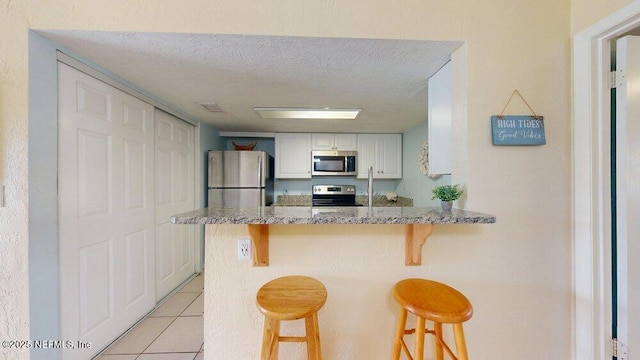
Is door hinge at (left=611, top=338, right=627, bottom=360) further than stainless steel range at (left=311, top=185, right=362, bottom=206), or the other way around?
stainless steel range at (left=311, top=185, right=362, bottom=206)

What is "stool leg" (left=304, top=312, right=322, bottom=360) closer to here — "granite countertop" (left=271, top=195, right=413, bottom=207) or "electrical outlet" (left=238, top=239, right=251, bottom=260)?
"electrical outlet" (left=238, top=239, right=251, bottom=260)

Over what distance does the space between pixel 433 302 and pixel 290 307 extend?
1.96 feet

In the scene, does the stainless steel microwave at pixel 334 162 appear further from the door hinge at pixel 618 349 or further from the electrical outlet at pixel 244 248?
the door hinge at pixel 618 349

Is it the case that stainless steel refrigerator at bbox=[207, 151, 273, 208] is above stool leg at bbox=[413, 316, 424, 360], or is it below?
above

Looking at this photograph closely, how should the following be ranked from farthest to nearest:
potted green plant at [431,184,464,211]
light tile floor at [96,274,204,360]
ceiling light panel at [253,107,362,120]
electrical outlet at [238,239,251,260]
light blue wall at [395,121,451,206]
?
1. light blue wall at [395,121,451,206]
2. ceiling light panel at [253,107,362,120]
3. light tile floor at [96,274,204,360]
4. electrical outlet at [238,239,251,260]
5. potted green plant at [431,184,464,211]

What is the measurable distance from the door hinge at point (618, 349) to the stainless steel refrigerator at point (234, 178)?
2.92 metres

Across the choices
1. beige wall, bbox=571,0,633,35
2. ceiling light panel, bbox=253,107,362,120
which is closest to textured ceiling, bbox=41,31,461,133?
ceiling light panel, bbox=253,107,362,120

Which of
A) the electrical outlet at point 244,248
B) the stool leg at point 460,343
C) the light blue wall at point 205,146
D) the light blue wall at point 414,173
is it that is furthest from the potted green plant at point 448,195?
the light blue wall at point 205,146

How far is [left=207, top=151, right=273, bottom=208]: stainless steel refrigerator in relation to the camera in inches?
113

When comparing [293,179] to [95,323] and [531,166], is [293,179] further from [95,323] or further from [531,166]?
[531,166]

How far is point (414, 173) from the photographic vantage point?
3.03 metres

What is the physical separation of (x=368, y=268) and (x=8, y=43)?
2.14 meters

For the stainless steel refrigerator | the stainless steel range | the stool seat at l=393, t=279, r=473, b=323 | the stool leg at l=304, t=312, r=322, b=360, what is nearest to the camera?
the stool seat at l=393, t=279, r=473, b=323

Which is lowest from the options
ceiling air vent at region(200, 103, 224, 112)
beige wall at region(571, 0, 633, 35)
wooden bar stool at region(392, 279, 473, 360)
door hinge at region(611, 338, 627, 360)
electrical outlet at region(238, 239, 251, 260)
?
door hinge at region(611, 338, 627, 360)
